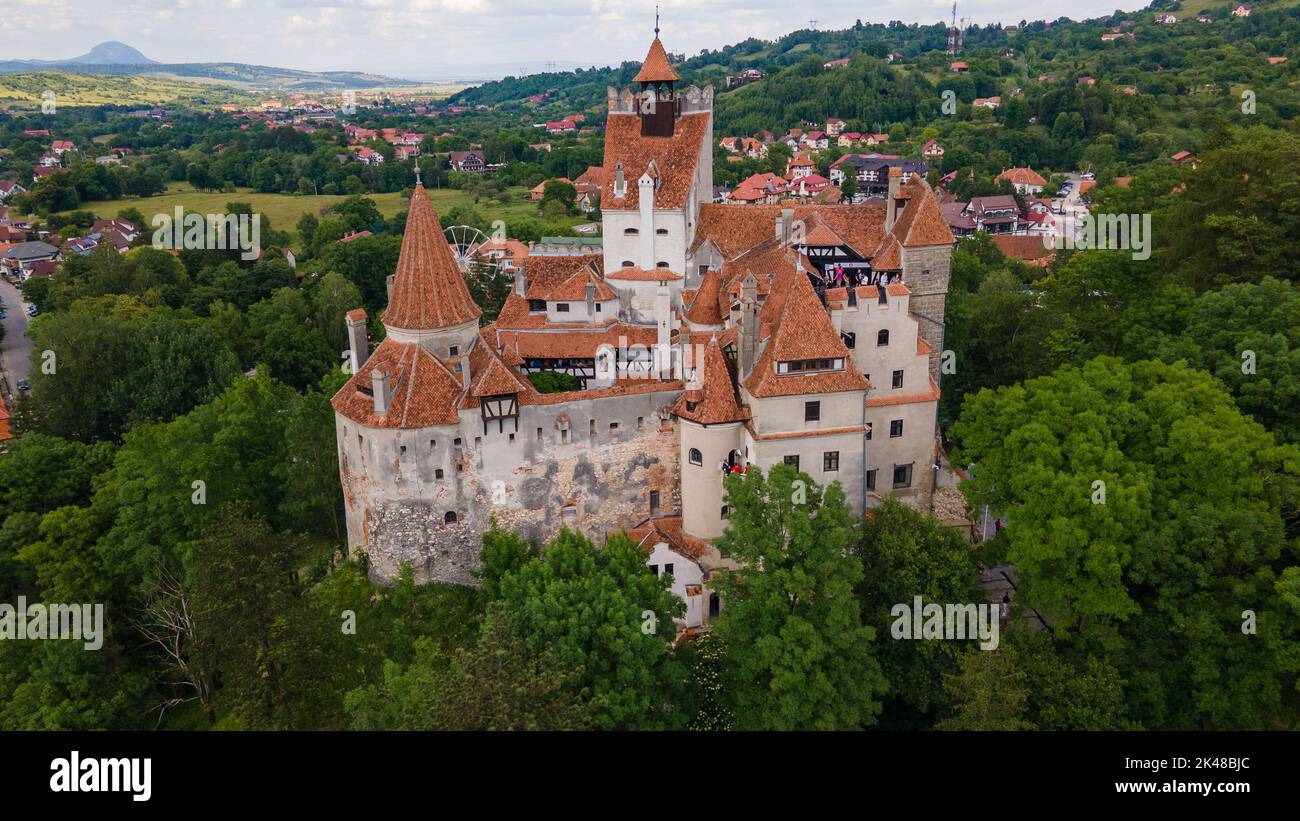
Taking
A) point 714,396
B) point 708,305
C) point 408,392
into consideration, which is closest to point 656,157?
point 708,305

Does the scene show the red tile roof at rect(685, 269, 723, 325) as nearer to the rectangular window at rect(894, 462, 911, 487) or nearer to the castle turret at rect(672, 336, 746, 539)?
the castle turret at rect(672, 336, 746, 539)

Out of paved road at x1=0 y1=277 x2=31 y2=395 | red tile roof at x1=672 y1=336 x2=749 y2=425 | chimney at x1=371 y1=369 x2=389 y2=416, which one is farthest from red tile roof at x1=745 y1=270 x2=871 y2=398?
paved road at x1=0 y1=277 x2=31 y2=395

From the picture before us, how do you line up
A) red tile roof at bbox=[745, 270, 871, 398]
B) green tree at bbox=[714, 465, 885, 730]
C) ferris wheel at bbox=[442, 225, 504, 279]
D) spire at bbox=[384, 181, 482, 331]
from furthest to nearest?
1. ferris wheel at bbox=[442, 225, 504, 279]
2. spire at bbox=[384, 181, 482, 331]
3. red tile roof at bbox=[745, 270, 871, 398]
4. green tree at bbox=[714, 465, 885, 730]

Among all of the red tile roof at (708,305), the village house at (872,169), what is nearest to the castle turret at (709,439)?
the red tile roof at (708,305)

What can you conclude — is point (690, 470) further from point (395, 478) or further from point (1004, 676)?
point (1004, 676)
